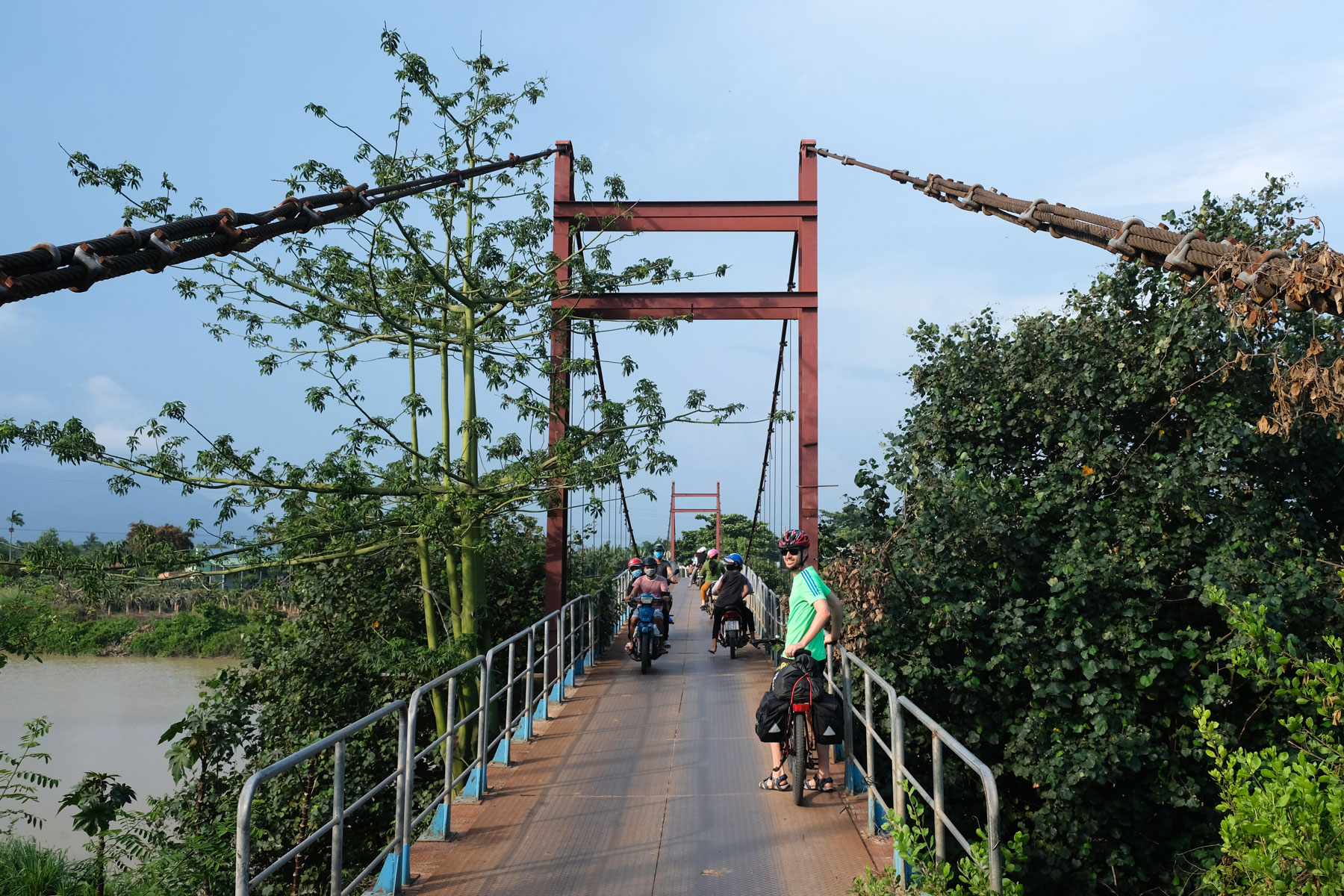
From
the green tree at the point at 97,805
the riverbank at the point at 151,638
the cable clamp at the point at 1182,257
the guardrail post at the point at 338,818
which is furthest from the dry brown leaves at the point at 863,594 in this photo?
the riverbank at the point at 151,638

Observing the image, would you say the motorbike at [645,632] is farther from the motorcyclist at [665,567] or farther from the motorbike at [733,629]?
the motorcyclist at [665,567]

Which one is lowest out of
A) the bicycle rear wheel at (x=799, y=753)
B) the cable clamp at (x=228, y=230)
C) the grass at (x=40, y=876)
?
the grass at (x=40, y=876)

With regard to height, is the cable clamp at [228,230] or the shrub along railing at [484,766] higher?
the cable clamp at [228,230]

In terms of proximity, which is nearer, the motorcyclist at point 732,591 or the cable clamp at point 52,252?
the cable clamp at point 52,252

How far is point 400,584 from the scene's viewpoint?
532 inches

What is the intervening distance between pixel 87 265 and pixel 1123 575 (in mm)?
7753

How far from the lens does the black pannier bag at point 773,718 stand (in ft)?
19.3

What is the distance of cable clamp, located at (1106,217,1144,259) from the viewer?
19.5ft

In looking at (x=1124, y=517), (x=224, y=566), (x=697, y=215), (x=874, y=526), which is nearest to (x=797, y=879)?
(x=1124, y=517)

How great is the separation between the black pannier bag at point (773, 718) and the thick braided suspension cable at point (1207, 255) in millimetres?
→ 3363

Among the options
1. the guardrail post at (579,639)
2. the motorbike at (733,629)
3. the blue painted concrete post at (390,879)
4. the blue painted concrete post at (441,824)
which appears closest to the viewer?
the blue painted concrete post at (390,879)

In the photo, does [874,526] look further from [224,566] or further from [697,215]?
[224,566]

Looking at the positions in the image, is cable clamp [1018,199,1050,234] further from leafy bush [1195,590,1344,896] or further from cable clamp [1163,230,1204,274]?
leafy bush [1195,590,1344,896]

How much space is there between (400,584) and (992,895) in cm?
1126
